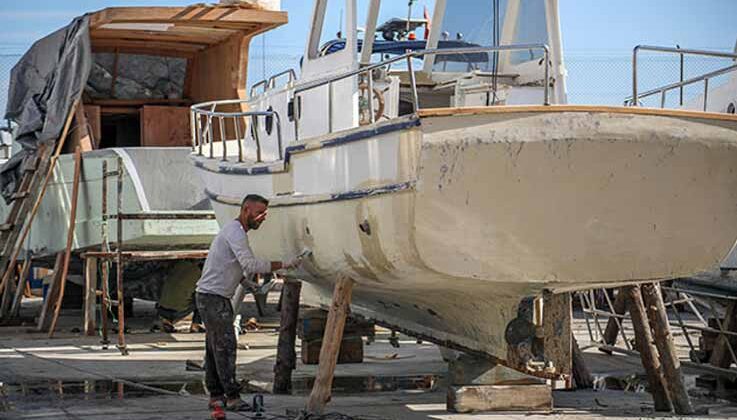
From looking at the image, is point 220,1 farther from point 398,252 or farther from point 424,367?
point 398,252

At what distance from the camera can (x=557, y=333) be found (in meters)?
9.51

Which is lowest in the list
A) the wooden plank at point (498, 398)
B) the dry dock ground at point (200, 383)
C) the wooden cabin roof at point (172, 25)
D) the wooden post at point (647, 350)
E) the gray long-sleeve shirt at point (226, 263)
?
the dry dock ground at point (200, 383)

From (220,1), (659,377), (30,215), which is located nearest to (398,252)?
(659,377)

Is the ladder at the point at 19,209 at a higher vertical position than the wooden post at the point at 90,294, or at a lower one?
higher

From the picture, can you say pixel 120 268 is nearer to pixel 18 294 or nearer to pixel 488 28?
pixel 18 294

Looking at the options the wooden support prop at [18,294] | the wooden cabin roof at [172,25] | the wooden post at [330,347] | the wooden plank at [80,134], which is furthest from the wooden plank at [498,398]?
the wooden support prop at [18,294]

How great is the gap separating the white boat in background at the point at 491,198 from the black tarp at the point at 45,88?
6974 millimetres

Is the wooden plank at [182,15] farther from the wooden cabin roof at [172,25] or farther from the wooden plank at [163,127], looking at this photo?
the wooden plank at [163,127]

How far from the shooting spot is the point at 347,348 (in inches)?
540

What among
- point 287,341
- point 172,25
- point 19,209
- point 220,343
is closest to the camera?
point 220,343

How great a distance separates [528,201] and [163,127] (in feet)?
33.7

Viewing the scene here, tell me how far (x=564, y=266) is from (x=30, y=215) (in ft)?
34.2

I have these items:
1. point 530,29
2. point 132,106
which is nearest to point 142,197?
point 132,106

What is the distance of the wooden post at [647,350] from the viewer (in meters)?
10.3
